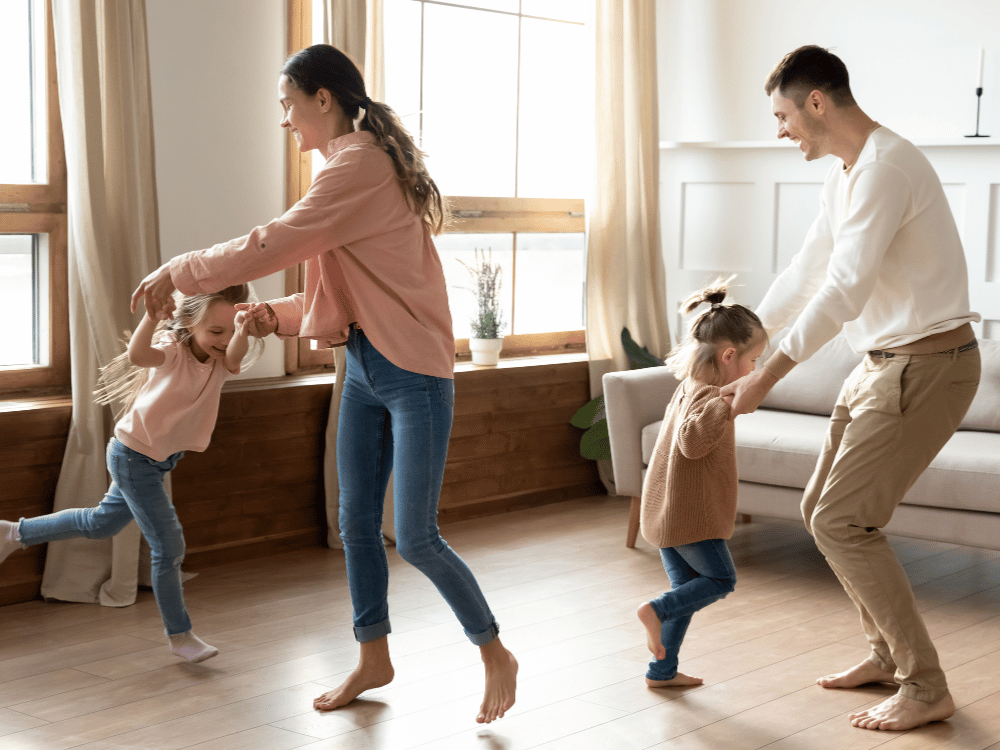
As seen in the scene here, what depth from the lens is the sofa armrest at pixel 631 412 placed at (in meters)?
4.18

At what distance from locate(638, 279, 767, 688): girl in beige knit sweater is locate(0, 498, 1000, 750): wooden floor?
10.9 inches

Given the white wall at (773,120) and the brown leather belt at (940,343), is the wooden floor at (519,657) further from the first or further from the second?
the white wall at (773,120)

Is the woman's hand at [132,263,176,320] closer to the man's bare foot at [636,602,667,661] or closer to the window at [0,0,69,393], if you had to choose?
the man's bare foot at [636,602,667,661]

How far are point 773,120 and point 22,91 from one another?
319 centimetres

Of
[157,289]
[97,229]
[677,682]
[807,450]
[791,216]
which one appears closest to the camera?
[157,289]

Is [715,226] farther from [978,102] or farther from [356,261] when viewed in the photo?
[356,261]

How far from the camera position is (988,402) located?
400 centimetres

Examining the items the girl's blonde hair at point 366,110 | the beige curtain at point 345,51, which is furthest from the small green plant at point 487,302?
the girl's blonde hair at point 366,110

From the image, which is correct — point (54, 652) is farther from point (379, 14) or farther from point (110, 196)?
point (379, 14)

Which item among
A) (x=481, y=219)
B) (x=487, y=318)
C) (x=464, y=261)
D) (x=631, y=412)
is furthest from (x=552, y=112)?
(x=631, y=412)

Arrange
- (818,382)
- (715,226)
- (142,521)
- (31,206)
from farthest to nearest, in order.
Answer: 1. (715,226)
2. (818,382)
3. (31,206)
4. (142,521)

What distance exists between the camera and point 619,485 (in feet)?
13.9

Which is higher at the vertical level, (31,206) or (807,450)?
(31,206)

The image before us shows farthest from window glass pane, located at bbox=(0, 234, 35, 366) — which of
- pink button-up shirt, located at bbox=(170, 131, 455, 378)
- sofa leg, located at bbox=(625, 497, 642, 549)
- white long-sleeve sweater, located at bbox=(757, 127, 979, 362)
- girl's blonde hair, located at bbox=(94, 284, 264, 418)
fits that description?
white long-sleeve sweater, located at bbox=(757, 127, 979, 362)
